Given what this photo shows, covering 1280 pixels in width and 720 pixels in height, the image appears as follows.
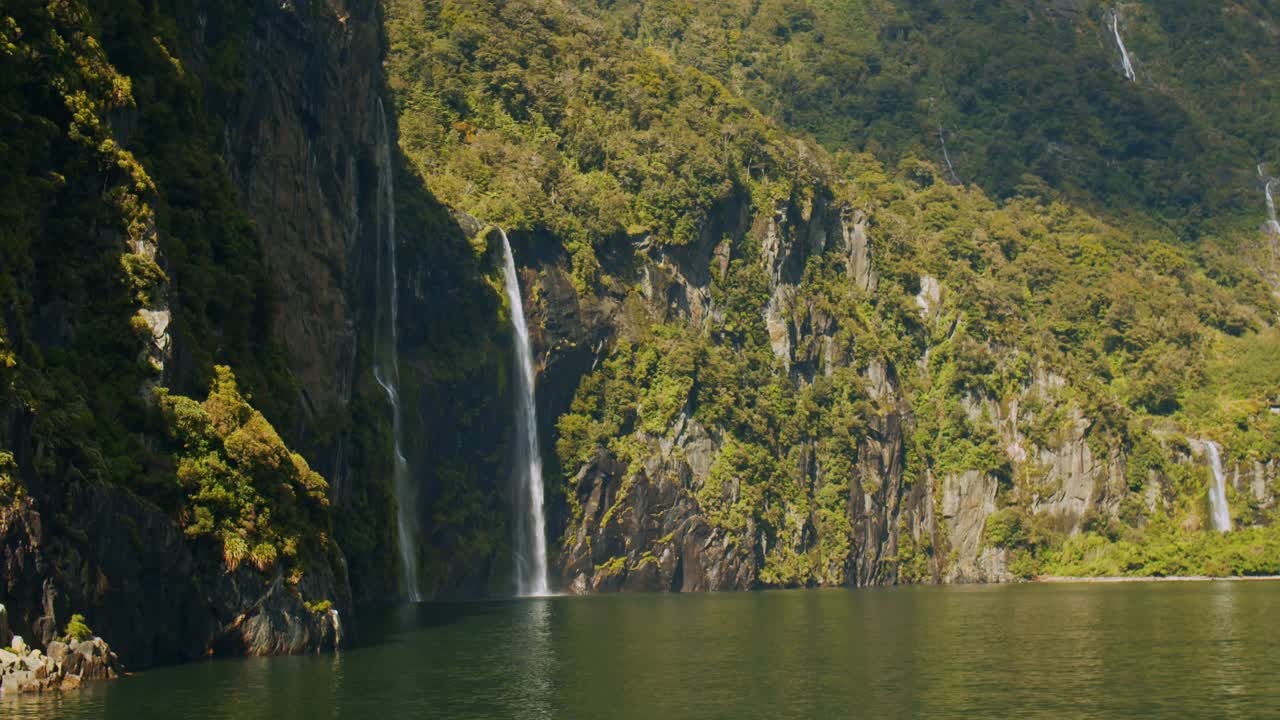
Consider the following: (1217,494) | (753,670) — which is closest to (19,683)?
(753,670)

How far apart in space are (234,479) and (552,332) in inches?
2658

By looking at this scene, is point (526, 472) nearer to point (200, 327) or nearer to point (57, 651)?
point (200, 327)

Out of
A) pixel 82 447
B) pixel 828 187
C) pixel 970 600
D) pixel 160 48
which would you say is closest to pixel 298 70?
pixel 160 48

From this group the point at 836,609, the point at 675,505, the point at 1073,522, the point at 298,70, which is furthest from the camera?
the point at 1073,522

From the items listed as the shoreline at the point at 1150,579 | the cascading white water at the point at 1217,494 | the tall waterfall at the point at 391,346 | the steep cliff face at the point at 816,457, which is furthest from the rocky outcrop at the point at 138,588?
the cascading white water at the point at 1217,494

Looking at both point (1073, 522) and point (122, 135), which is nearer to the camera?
point (122, 135)

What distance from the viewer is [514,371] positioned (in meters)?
114

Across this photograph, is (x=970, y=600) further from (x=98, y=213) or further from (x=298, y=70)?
(x=98, y=213)

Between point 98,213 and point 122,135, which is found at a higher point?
point 122,135

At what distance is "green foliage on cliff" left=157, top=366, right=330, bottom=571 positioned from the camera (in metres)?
50.7

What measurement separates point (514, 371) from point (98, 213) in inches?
2528

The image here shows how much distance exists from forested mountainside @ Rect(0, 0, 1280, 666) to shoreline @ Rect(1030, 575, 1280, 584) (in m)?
1.51

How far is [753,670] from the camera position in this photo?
168ft

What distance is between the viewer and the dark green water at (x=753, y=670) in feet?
133
